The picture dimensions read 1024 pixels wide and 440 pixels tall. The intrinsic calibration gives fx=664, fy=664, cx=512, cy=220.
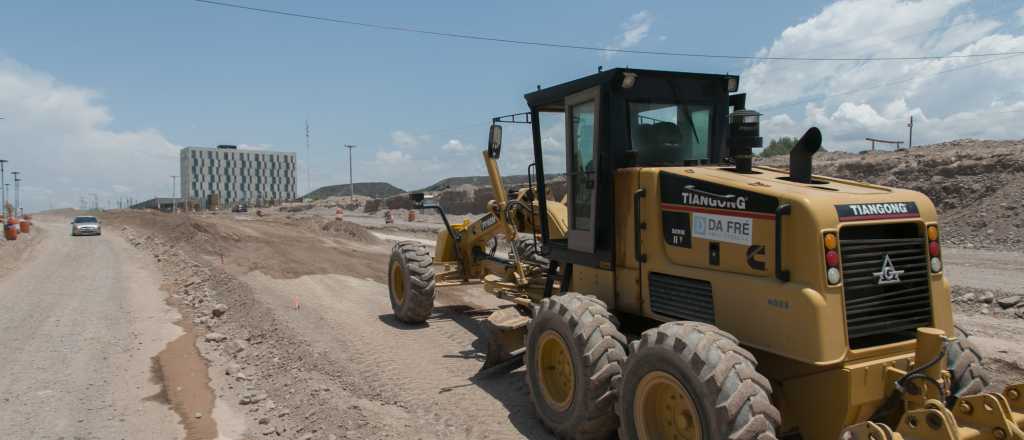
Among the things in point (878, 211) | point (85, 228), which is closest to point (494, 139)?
point (878, 211)

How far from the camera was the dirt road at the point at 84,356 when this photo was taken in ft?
20.4

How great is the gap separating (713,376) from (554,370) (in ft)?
6.63

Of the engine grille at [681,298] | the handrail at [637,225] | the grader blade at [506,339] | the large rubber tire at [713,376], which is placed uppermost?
the handrail at [637,225]

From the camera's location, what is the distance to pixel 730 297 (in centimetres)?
452

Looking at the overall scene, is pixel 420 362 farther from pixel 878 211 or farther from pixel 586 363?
pixel 878 211

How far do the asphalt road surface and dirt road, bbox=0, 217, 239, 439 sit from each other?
0.01 m

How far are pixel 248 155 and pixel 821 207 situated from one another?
502 feet

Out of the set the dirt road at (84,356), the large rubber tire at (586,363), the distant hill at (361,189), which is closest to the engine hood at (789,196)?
the large rubber tire at (586,363)

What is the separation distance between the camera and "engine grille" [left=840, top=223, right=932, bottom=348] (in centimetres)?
412

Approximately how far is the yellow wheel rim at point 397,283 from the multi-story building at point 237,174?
429 ft

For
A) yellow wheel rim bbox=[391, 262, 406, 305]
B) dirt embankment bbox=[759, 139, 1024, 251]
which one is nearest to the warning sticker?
yellow wheel rim bbox=[391, 262, 406, 305]

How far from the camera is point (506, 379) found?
274 inches

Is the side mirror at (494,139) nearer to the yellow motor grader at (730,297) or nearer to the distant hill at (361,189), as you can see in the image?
the yellow motor grader at (730,297)

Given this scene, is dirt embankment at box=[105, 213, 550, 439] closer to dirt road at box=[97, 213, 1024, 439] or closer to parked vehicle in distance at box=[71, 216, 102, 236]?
dirt road at box=[97, 213, 1024, 439]
